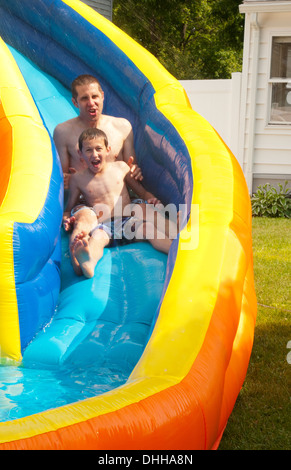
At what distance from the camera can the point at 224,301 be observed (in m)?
2.27

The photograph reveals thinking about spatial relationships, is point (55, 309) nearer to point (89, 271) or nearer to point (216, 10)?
point (89, 271)

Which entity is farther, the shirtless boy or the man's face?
the man's face

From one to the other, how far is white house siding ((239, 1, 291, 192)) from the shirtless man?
4.28 metres

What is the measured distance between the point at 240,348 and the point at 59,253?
3.43 feet

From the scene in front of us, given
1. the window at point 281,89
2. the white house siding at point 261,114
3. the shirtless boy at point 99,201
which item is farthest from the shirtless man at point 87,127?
the window at point 281,89

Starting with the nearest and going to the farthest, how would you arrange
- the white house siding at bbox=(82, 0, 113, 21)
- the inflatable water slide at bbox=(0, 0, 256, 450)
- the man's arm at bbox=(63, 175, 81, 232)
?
the inflatable water slide at bbox=(0, 0, 256, 450)
the man's arm at bbox=(63, 175, 81, 232)
the white house siding at bbox=(82, 0, 113, 21)

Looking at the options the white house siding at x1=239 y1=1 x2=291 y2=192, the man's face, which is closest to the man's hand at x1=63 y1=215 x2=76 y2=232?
the man's face

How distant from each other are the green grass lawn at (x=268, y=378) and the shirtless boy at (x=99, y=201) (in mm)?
806

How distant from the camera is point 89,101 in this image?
370cm

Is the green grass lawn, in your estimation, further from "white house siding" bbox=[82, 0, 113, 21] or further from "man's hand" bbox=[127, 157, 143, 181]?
"white house siding" bbox=[82, 0, 113, 21]

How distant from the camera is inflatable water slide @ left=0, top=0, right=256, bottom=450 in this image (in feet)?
5.86

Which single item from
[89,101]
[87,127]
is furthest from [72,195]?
[89,101]

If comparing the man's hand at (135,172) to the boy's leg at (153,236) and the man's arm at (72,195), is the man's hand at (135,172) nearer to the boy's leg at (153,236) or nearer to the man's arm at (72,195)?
the man's arm at (72,195)

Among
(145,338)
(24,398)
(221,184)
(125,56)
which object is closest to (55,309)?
(145,338)
